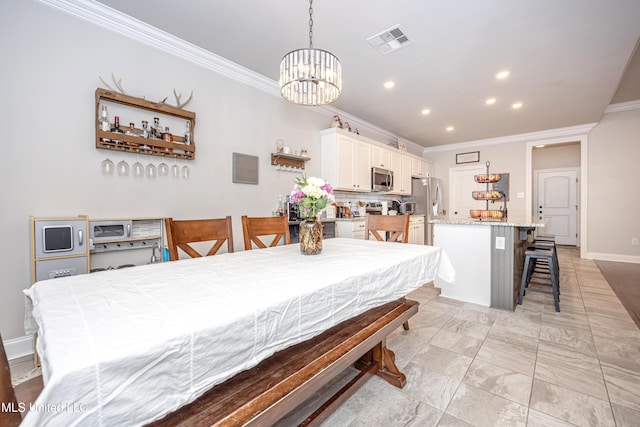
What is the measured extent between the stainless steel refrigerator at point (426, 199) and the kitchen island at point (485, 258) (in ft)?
9.67

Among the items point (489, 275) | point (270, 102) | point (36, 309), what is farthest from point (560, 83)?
point (36, 309)

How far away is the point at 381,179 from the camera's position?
5.06 m

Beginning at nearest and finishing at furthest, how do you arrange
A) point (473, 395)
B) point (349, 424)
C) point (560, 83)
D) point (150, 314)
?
point (150, 314), point (349, 424), point (473, 395), point (560, 83)

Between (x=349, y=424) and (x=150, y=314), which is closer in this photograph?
(x=150, y=314)

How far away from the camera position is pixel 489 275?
2.84m

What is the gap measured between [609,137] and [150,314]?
7575 mm

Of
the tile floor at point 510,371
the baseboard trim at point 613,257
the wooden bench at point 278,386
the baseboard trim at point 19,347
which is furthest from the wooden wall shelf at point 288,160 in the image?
the baseboard trim at point 613,257

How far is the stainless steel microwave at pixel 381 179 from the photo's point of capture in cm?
488

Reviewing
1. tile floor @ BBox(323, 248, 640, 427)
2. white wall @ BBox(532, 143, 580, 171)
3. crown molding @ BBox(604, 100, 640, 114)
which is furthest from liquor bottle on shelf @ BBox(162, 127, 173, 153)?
white wall @ BBox(532, 143, 580, 171)

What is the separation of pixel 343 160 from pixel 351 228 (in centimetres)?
110

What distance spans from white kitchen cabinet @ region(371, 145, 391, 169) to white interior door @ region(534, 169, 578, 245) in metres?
4.65

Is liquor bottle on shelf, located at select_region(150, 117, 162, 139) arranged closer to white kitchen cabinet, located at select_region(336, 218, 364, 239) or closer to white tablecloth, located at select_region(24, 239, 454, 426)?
white tablecloth, located at select_region(24, 239, 454, 426)

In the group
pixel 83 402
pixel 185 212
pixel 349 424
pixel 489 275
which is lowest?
pixel 349 424

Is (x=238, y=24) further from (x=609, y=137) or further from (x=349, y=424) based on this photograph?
(x=609, y=137)
